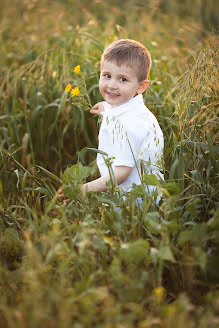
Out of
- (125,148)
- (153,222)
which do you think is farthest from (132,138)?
(153,222)

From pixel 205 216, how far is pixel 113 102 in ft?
2.43

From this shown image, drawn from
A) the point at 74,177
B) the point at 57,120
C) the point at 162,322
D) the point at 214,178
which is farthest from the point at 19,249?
the point at 57,120

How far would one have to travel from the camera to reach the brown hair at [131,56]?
207 cm

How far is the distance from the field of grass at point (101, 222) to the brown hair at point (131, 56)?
0.77 feet

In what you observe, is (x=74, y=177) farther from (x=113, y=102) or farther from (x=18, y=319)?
(x=18, y=319)

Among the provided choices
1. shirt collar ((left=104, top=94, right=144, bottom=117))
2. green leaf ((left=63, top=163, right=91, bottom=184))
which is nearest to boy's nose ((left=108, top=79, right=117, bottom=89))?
shirt collar ((left=104, top=94, right=144, bottom=117))

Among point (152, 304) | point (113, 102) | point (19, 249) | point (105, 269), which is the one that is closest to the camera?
point (152, 304)

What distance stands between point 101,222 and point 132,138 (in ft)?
1.65

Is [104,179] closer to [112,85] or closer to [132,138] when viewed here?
[132,138]

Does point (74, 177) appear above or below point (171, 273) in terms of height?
above

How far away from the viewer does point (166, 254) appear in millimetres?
1443

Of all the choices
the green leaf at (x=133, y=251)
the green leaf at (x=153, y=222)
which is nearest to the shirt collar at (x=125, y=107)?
the green leaf at (x=153, y=222)

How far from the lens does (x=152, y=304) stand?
144 centimetres

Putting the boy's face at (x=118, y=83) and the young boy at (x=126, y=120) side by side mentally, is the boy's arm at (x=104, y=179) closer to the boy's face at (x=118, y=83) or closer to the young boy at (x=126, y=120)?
the young boy at (x=126, y=120)
